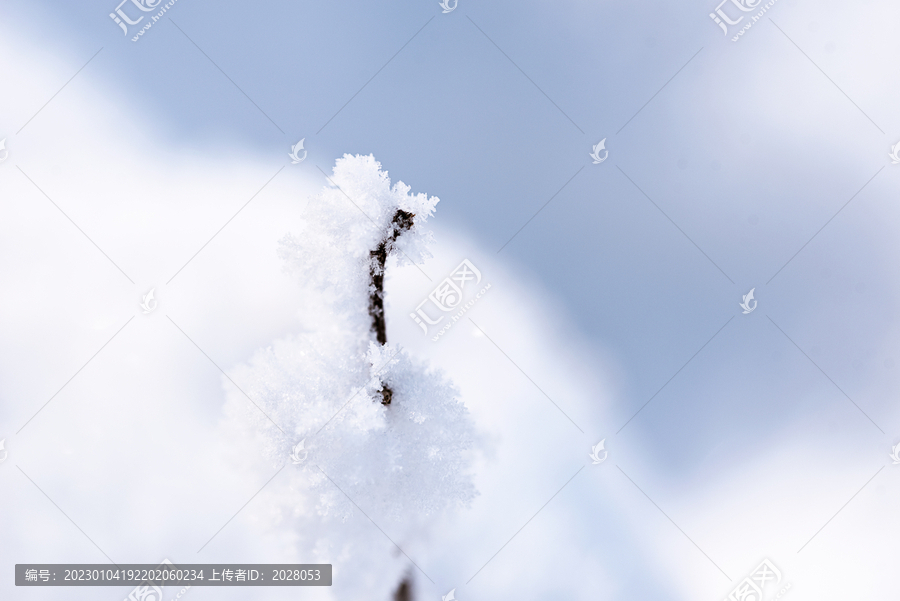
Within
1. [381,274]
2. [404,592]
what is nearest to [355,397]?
[381,274]

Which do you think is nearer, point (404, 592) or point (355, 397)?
point (355, 397)

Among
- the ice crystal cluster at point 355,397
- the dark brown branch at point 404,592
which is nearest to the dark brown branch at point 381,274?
the ice crystal cluster at point 355,397

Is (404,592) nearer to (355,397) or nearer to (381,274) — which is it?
(355,397)

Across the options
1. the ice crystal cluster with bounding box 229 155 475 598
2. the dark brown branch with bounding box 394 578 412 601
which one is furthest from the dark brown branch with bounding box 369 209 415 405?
the dark brown branch with bounding box 394 578 412 601

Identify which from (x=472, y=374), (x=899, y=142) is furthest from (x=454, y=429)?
(x=899, y=142)

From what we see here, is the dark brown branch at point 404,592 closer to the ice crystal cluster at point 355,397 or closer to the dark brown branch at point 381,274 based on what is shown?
the ice crystal cluster at point 355,397

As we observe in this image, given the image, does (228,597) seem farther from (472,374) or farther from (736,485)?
(736,485)
